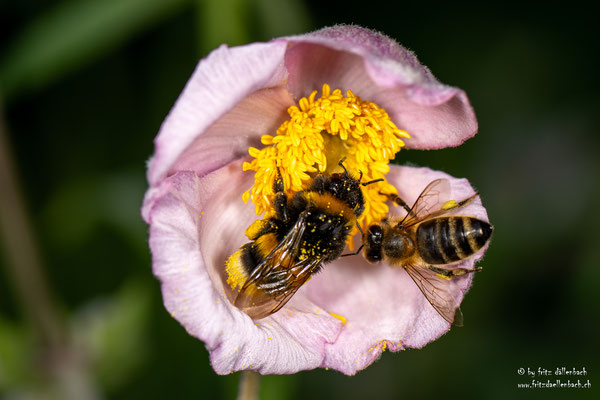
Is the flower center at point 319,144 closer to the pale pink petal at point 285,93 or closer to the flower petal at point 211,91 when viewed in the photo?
the pale pink petal at point 285,93

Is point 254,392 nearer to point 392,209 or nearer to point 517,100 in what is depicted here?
point 392,209

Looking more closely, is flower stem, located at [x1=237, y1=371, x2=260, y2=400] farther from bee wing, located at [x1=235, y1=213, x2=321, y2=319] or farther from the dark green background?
the dark green background

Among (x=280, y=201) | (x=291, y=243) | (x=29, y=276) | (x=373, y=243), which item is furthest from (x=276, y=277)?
(x=29, y=276)

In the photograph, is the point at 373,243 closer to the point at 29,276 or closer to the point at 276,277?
the point at 276,277

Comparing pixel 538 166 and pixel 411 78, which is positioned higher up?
pixel 411 78

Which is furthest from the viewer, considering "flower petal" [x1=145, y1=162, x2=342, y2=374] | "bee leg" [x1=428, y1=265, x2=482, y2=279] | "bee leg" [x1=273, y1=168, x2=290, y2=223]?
"bee leg" [x1=428, y1=265, x2=482, y2=279]

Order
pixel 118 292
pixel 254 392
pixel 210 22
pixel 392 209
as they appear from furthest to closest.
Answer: pixel 118 292 < pixel 210 22 < pixel 392 209 < pixel 254 392

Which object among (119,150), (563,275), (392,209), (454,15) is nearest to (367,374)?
(563,275)

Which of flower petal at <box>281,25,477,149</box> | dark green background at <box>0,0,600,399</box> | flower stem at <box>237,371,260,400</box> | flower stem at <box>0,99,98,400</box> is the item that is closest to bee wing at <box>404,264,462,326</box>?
flower petal at <box>281,25,477,149</box>
